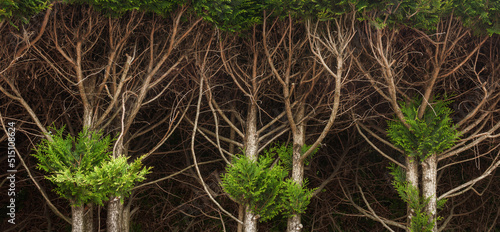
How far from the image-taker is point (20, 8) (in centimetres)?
446

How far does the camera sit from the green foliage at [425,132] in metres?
6.11

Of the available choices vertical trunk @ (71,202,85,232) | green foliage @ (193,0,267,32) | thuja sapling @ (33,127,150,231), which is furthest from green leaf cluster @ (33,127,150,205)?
green foliage @ (193,0,267,32)

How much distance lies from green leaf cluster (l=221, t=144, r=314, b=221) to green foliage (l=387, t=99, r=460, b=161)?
1831mm

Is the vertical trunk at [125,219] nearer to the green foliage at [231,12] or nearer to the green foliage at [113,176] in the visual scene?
the green foliage at [113,176]

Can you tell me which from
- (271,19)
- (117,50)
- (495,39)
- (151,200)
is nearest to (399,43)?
(495,39)

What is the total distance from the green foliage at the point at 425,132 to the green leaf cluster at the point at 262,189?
72.1 inches

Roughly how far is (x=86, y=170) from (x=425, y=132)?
5.18 metres

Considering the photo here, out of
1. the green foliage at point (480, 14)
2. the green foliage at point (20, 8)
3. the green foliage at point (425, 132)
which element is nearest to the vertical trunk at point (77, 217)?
the green foliage at point (20, 8)

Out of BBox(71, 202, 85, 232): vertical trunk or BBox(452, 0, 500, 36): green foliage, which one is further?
BBox(71, 202, 85, 232): vertical trunk

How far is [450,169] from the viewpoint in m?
10.1

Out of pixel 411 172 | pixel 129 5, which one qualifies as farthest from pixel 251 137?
pixel 129 5

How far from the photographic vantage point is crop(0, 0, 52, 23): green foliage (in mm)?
4270

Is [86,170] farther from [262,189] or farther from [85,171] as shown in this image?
[262,189]

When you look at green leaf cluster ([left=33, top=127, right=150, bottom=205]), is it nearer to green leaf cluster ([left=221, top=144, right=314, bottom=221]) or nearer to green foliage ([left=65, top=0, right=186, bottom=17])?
green leaf cluster ([left=221, top=144, right=314, bottom=221])
